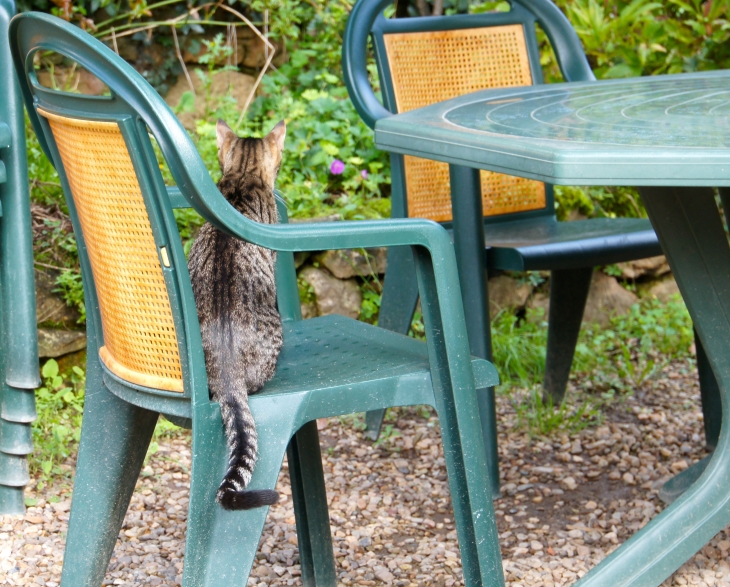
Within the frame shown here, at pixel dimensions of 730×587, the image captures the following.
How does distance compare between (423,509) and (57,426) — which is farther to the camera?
(57,426)

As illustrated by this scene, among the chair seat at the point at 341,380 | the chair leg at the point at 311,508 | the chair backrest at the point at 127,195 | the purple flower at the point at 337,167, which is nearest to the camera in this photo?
the chair backrest at the point at 127,195

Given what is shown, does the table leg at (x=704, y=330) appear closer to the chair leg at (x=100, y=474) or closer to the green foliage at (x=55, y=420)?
the chair leg at (x=100, y=474)

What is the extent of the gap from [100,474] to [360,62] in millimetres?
1622

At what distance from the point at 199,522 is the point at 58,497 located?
54.5 inches

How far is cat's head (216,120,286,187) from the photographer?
2250 mm

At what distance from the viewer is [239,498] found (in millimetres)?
1457

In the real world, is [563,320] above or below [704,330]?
below

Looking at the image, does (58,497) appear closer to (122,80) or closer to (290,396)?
(290,396)

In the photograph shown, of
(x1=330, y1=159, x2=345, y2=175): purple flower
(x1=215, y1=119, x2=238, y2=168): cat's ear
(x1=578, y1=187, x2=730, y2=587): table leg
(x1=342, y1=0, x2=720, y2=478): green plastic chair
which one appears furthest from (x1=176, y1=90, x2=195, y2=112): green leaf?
(x1=578, y1=187, x2=730, y2=587): table leg

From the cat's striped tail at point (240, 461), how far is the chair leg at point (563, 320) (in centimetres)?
178

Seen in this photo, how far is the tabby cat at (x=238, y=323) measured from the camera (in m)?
1.51

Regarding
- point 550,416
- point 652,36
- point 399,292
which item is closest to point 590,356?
point 550,416

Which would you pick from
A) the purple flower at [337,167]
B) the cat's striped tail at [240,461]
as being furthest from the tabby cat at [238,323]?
the purple flower at [337,167]

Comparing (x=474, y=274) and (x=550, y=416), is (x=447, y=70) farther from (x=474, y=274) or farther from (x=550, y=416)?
(x=550, y=416)
